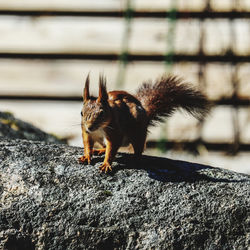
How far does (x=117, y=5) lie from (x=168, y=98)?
201 cm

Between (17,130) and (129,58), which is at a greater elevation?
(129,58)

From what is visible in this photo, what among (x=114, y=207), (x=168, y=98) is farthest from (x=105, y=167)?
(x=168, y=98)

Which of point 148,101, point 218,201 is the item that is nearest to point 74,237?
point 218,201

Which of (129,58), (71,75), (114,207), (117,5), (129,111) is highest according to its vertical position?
(117,5)

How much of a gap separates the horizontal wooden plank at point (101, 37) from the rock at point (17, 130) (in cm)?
132

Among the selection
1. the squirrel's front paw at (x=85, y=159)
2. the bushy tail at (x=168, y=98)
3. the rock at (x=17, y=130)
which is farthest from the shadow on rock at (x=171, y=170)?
the rock at (x=17, y=130)

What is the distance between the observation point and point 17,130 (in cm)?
310

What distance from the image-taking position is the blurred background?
4379mm

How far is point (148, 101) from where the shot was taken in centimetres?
261

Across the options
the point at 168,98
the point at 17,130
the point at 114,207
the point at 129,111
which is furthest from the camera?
the point at 17,130

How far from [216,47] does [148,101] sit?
203 cm

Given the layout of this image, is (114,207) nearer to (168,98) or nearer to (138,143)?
(138,143)

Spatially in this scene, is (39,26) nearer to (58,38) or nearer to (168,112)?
(58,38)

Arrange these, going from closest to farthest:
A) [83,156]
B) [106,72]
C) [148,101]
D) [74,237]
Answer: [74,237] < [83,156] < [148,101] < [106,72]
